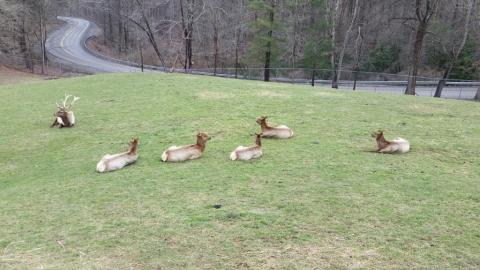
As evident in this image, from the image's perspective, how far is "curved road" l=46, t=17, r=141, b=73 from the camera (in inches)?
1663

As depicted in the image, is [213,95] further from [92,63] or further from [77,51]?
[77,51]

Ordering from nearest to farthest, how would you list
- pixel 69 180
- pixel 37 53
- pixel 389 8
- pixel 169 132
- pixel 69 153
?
pixel 69 180, pixel 69 153, pixel 169 132, pixel 389 8, pixel 37 53

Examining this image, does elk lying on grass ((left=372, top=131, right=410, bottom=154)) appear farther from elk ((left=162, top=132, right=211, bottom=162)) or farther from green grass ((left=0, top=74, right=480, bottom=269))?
elk ((left=162, top=132, right=211, bottom=162))

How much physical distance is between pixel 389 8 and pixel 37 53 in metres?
36.6

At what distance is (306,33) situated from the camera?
41344 millimetres

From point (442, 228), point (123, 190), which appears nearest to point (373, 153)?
point (442, 228)

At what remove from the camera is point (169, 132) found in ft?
28.3

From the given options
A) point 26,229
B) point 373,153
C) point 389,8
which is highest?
point 389,8

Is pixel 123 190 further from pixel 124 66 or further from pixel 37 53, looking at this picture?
pixel 37 53

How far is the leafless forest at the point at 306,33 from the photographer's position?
111 ft

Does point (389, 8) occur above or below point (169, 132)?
above

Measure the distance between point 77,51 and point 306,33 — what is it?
28.5m

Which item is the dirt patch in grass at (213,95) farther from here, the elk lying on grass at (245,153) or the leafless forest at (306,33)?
the leafless forest at (306,33)

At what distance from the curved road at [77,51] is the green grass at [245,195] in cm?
3336
